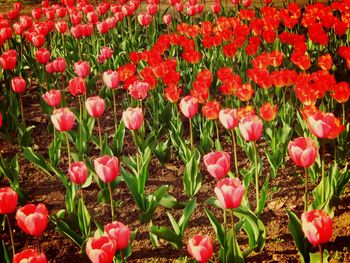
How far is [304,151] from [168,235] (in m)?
0.85

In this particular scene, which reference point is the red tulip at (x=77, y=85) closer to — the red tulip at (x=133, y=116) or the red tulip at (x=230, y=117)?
the red tulip at (x=133, y=116)

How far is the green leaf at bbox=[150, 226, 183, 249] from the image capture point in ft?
8.91

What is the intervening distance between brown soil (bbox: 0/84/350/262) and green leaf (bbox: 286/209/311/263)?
A: 286mm

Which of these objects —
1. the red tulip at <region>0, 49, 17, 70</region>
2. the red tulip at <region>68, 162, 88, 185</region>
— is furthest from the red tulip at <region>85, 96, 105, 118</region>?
the red tulip at <region>0, 49, 17, 70</region>

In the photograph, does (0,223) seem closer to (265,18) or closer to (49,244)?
(49,244)

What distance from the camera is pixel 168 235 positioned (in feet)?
9.24

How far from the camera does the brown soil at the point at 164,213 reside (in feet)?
9.86

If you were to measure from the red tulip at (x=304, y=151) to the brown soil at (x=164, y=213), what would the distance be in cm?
62

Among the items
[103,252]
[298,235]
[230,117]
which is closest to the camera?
[103,252]

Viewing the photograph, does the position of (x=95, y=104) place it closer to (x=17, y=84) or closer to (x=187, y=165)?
(x=187, y=165)

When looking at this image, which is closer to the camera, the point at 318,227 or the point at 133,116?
the point at 318,227

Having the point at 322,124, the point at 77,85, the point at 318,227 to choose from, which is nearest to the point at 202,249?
the point at 318,227

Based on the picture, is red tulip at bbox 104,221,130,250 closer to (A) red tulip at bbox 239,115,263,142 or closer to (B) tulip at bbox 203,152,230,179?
(B) tulip at bbox 203,152,230,179

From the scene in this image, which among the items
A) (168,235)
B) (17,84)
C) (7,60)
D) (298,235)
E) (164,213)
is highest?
(7,60)
